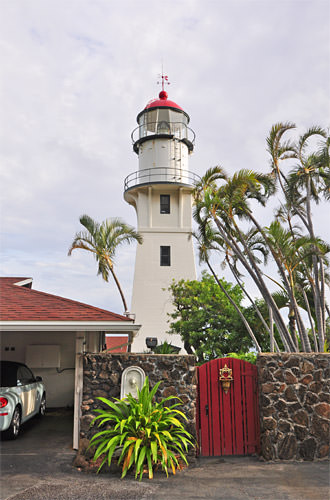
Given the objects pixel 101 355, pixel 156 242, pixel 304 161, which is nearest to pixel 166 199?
pixel 156 242

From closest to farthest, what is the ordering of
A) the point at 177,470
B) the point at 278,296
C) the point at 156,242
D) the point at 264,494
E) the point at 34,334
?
the point at 264,494 < the point at 177,470 < the point at 34,334 < the point at 278,296 < the point at 156,242

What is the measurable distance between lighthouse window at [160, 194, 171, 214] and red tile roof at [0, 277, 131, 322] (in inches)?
552

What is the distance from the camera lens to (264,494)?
18.4 feet

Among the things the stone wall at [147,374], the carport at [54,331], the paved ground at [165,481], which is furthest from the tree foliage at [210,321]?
the paved ground at [165,481]

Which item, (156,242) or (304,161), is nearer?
(304,161)

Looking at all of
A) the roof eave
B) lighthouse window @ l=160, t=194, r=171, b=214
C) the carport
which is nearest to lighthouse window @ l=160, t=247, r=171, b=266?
lighthouse window @ l=160, t=194, r=171, b=214

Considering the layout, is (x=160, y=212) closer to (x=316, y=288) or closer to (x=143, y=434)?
(x=316, y=288)

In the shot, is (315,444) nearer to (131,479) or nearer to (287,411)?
(287,411)

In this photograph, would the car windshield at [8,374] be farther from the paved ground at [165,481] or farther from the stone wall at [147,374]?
the stone wall at [147,374]

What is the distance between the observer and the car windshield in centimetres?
836

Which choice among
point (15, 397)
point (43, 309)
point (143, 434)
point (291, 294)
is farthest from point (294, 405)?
point (15, 397)

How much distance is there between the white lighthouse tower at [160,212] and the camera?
69.4 feet

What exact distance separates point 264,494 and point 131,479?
210 cm

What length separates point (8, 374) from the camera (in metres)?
8.55
